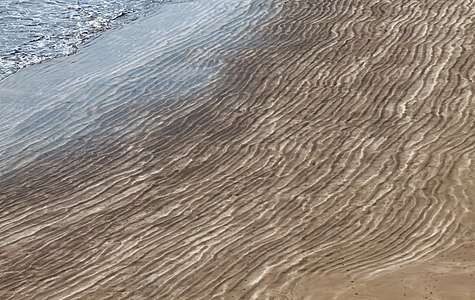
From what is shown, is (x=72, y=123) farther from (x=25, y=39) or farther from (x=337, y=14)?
(x=337, y=14)

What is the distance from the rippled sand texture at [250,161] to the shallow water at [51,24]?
58 cm

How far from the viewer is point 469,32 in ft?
56.3

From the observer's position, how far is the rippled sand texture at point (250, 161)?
991cm

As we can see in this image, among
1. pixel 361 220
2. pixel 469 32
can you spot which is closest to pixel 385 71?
pixel 469 32

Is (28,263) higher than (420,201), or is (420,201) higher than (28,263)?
(28,263)

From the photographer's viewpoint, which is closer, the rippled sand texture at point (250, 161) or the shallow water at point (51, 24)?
the rippled sand texture at point (250, 161)

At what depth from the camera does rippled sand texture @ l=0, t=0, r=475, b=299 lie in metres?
9.91

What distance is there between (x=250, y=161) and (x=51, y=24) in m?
8.60

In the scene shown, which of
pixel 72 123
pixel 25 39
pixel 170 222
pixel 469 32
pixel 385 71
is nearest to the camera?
pixel 170 222

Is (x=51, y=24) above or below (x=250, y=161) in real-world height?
above

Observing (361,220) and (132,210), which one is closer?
(361,220)

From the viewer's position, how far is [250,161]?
12766 millimetres

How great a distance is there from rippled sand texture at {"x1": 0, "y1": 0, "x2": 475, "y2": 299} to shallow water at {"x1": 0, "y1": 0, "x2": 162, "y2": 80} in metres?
0.58

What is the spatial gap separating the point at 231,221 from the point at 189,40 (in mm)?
7527
